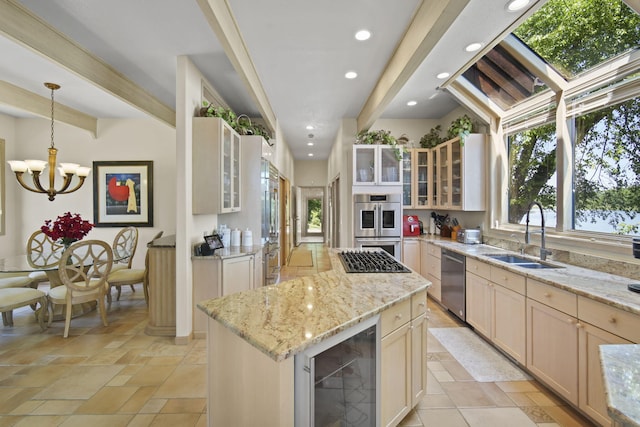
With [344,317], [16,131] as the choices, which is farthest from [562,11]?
[16,131]

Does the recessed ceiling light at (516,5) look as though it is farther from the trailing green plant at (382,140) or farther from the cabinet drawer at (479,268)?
the trailing green plant at (382,140)

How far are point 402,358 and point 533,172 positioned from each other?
9.64ft

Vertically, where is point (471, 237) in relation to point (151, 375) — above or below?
above

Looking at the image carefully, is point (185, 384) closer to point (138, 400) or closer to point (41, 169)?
point (138, 400)

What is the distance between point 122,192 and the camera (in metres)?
5.38

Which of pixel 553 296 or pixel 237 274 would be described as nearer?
pixel 553 296

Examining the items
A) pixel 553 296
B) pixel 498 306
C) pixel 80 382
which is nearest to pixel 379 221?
pixel 498 306

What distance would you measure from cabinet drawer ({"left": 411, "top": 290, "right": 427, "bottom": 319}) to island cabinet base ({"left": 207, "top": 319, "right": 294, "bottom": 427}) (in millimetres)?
975

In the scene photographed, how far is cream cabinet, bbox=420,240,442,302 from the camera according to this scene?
410 cm

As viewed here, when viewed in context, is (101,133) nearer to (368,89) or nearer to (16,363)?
(16,363)

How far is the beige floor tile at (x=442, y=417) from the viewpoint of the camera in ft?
6.19

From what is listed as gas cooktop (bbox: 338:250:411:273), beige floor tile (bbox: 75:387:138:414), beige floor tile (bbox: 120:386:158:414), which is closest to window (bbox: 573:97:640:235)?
gas cooktop (bbox: 338:250:411:273)

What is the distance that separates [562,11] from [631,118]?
116 cm

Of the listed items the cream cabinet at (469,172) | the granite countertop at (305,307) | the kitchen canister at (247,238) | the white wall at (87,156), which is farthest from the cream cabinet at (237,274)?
the cream cabinet at (469,172)
